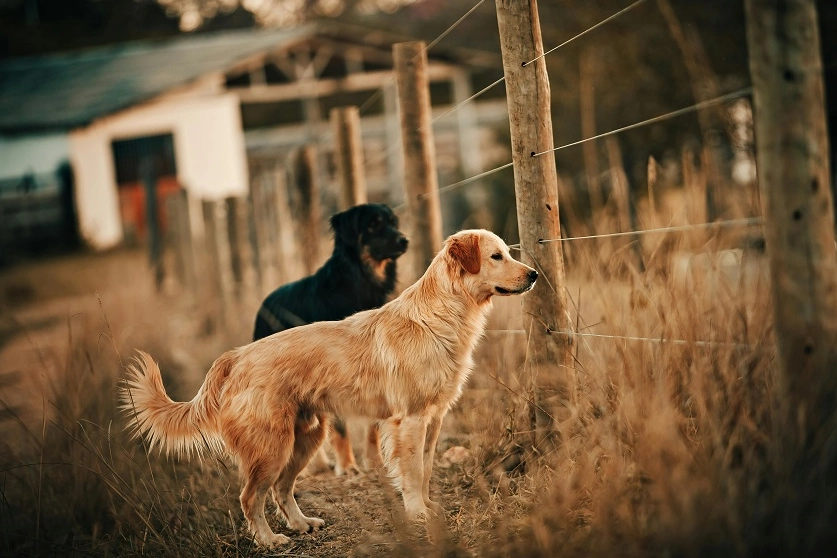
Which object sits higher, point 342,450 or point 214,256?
point 214,256

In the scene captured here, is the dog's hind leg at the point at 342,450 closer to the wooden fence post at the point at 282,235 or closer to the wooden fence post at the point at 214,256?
the wooden fence post at the point at 282,235

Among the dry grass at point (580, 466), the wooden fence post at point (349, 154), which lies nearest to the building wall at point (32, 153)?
the wooden fence post at point (349, 154)

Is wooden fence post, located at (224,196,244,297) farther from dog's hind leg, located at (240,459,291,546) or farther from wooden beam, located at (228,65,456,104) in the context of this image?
wooden beam, located at (228,65,456,104)

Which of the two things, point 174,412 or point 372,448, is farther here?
point 372,448

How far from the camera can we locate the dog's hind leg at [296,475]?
4043mm

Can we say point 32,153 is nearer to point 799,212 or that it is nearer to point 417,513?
point 417,513

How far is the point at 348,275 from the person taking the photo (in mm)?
5434

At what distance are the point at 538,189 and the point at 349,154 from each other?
3.35m

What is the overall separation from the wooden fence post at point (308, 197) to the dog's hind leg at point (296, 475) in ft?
12.4

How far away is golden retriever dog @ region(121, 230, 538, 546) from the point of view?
12.6 feet

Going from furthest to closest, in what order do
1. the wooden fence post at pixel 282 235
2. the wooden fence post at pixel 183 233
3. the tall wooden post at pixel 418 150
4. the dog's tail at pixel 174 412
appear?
1. the wooden fence post at pixel 183 233
2. the wooden fence post at pixel 282 235
3. the tall wooden post at pixel 418 150
4. the dog's tail at pixel 174 412

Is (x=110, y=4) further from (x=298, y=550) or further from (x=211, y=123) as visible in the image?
(x=298, y=550)

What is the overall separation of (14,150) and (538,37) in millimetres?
22954

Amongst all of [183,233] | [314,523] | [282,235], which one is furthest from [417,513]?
[183,233]
